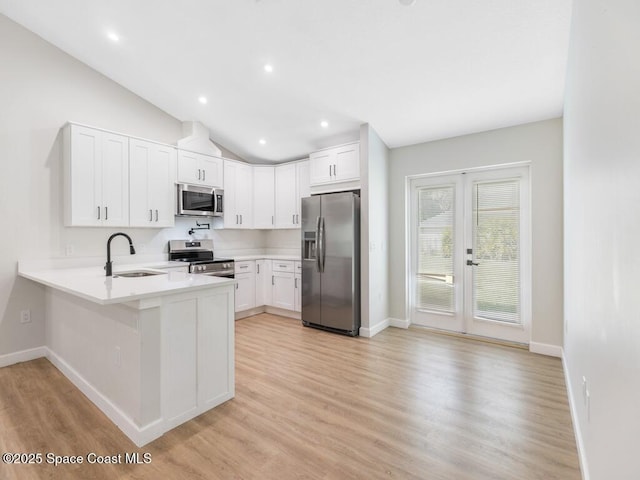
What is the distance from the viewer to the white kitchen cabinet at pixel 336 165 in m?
4.13

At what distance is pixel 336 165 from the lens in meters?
4.34

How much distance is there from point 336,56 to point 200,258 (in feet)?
11.2

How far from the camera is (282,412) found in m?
2.25

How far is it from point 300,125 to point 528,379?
4017 mm

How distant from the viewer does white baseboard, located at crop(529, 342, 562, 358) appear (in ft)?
10.8

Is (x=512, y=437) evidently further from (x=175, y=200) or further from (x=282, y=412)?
(x=175, y=200)

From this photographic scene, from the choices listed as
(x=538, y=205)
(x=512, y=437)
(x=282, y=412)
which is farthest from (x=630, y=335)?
(x=538, y=205)

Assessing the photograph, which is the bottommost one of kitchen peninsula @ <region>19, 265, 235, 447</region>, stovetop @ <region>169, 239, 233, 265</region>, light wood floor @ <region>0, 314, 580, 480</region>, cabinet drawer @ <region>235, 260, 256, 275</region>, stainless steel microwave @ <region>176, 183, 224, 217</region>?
light wood floor @ <region>0, 314, 580, 480</region>

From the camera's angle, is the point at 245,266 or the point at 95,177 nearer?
the point at 95,177

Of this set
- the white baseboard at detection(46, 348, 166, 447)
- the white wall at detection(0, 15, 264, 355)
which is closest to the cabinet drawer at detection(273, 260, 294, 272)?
the white wall at detection(0, 15, 264, 355)

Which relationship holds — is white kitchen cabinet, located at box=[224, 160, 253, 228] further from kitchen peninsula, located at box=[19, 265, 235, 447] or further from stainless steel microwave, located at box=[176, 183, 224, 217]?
kitchen peninsula, located at box=[19, 265, 235, 447]

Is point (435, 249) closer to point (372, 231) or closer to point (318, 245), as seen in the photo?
point (372, 231)

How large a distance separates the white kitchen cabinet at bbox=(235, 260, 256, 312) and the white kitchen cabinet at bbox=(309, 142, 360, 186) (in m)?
1.75

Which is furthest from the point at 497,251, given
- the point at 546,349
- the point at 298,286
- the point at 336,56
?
the point at 336,56
